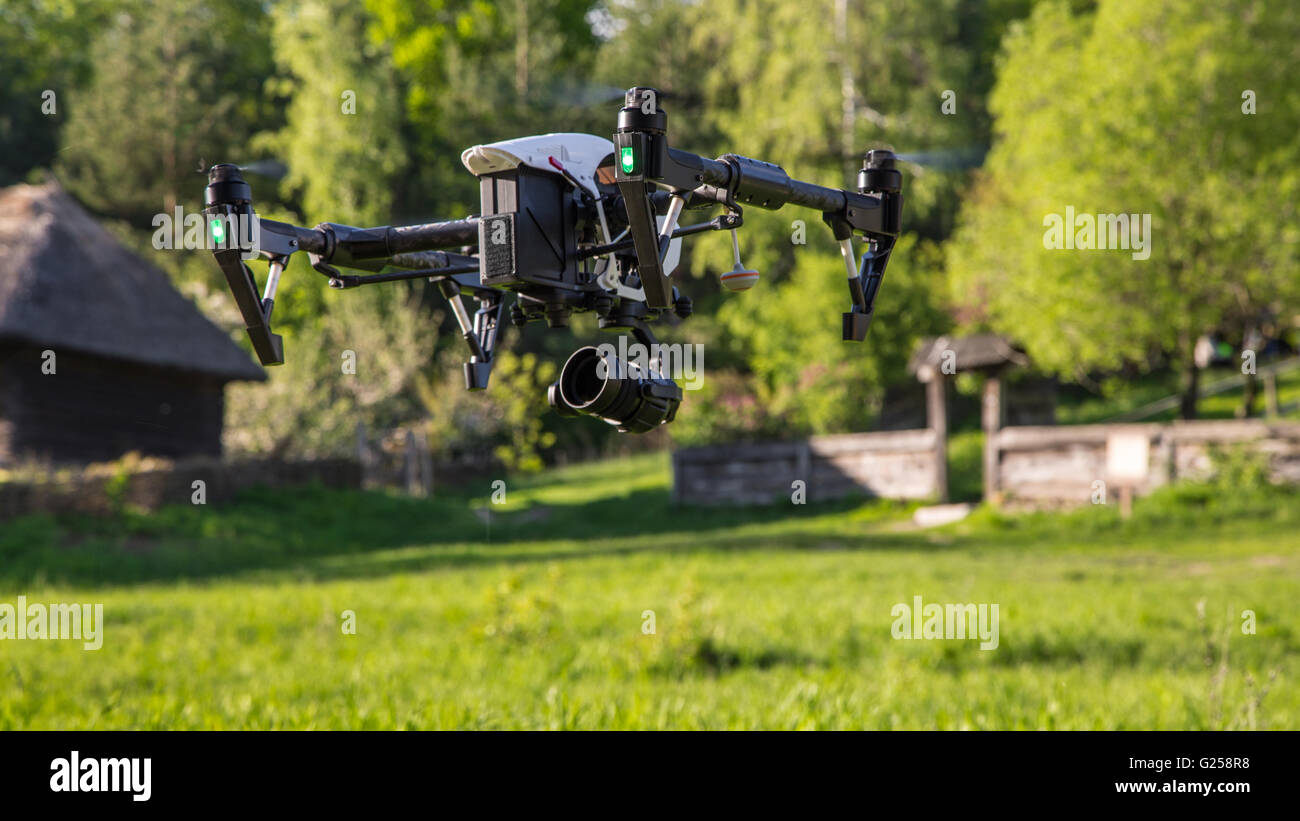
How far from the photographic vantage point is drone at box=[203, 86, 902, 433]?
174 cm

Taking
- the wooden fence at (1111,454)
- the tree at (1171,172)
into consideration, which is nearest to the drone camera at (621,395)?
the wooden fence at (1111,454)

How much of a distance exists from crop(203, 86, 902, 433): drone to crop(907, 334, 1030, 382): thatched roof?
1946cm

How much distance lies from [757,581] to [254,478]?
11.5 m

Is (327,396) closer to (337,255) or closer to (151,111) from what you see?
(151,111)

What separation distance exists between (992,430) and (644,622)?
51.1ft

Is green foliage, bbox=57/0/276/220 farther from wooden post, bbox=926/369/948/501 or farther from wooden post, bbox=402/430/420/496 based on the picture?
wooden post, bbox=926/369/948/501

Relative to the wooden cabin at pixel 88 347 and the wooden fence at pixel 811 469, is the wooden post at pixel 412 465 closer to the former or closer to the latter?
the wooden cabin at pixel 88 347

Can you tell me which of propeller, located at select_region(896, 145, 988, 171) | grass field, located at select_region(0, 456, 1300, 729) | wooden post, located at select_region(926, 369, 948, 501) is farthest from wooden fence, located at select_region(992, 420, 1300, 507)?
propeller, located at select_region(896, 145, 988, 171)

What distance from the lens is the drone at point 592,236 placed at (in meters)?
1.74

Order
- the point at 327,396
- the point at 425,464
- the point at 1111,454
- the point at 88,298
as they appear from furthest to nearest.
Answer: the point at 327,396 < the point at 425,464 < the point at 88,298 < the point at 1111,454

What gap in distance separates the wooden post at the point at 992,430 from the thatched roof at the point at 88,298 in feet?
47.2

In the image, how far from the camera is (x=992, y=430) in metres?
21.6

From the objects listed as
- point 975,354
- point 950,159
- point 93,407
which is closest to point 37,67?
point 93,407
